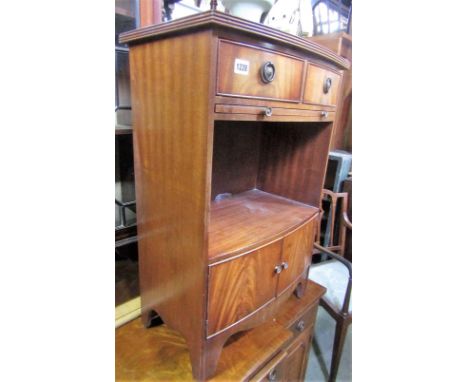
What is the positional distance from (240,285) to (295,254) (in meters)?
0.24

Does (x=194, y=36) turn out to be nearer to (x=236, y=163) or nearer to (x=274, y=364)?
(x=236, y=163)

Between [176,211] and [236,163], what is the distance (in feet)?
1.49

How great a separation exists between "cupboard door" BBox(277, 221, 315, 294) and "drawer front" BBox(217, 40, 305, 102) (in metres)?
0.41

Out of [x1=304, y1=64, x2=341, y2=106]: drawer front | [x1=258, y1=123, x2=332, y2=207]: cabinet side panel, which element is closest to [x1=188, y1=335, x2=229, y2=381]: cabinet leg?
[x1=258, y1=123, x2=332, y2=207]: cabinet side panel

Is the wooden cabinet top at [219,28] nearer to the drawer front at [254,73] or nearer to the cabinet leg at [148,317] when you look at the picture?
the drawer front at [254,73]

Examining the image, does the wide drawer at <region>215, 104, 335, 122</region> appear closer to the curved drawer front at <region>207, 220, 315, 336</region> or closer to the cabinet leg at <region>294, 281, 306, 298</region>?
the curved drawer front at <region>207, 220, 315, 336</region>

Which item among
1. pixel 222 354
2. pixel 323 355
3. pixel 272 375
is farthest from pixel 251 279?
pixel 323 355

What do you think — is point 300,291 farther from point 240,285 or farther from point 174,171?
point 174,171

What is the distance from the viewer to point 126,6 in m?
0.83

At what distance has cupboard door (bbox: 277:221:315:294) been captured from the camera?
859 millimetres

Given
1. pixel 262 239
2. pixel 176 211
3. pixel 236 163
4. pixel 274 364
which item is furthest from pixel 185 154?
pixel 274 364

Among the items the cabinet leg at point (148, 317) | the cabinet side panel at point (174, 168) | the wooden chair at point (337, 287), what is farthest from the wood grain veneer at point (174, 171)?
the wooden chair at point (337, 287)

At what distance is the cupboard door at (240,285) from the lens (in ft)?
2.30

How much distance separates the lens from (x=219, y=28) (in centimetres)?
52
